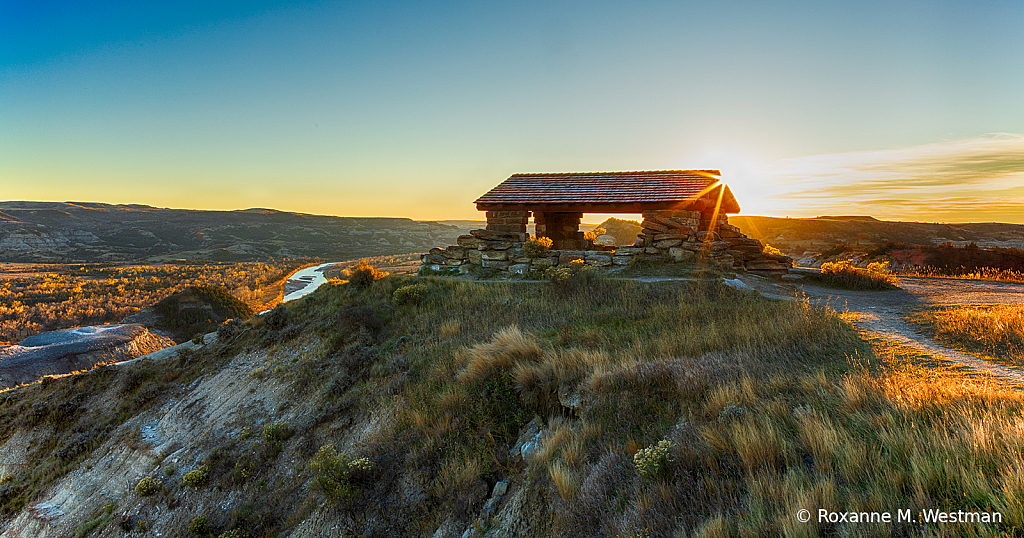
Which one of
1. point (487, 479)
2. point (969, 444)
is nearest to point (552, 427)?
point (487, 479)

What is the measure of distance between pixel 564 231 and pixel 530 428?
12.2 meters

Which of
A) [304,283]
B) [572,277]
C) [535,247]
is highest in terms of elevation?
[535,247]

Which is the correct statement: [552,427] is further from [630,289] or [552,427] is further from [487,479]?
[630,289]

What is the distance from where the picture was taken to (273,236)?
349ft

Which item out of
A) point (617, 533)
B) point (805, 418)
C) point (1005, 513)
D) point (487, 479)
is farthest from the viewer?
point (487, 479)

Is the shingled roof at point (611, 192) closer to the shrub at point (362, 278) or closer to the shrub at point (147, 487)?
the shrub at point (362, 278)

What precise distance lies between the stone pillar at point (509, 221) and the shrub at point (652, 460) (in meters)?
11.3

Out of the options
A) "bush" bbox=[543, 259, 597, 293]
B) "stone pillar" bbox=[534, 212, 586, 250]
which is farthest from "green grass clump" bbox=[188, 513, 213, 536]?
"stone pillar" bbox=[534, 212, 586, 250]

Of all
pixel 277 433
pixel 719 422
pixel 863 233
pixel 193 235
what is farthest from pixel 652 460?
pixel 193 235

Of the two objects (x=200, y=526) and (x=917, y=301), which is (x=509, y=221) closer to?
(x=200, y=526)

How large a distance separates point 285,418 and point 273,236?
381ft

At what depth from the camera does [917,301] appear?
32.7ft

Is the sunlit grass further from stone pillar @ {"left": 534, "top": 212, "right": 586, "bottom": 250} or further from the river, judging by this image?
the river

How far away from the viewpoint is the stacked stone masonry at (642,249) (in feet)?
43.0
